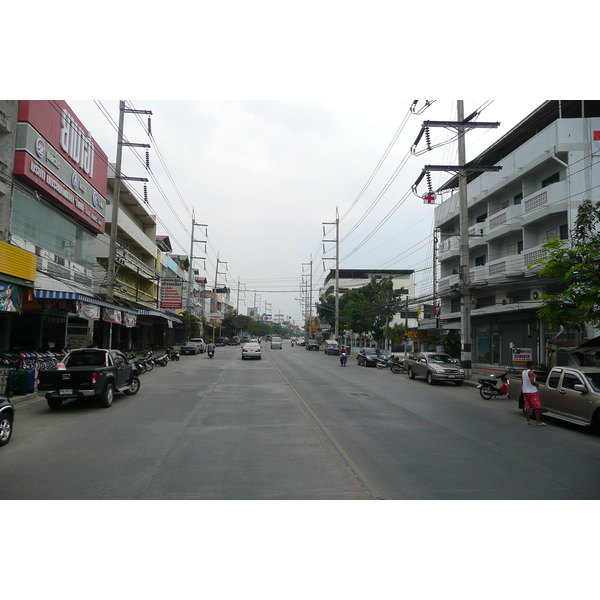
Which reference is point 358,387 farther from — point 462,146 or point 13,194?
point 13,194

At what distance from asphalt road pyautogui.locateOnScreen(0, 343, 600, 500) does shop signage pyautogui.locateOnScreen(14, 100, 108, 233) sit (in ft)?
37.1

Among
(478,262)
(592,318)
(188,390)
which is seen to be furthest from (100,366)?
(478,262)

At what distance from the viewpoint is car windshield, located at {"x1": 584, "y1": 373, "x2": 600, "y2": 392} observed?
11.6 metres

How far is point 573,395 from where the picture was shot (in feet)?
39.2

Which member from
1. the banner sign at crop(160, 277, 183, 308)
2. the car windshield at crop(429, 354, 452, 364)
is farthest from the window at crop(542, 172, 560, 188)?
the banner sign at crop(160, 277, 183, 308)

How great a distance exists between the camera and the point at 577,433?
460 inches

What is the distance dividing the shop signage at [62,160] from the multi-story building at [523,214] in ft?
68.1

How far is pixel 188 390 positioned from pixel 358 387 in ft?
24.9

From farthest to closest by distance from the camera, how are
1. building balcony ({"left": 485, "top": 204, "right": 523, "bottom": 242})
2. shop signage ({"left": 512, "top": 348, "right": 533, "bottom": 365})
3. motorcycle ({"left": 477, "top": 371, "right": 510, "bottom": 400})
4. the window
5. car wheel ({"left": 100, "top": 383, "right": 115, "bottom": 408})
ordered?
building balcony ({"left": 485, "top": 204, "right": 523, "bottom": 242}), the window, shop signage ({"left": 512, "top": 348, "right": 533, "bottom": 365}), motorcycle ({"left": 477, "top": 371, "right": 510, "bottom": 400}), car wheel ({"left": 100, "top": 383, "right": 115, "bottom": 408})

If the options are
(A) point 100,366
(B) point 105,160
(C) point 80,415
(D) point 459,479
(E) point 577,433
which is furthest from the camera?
(B) point 105,160

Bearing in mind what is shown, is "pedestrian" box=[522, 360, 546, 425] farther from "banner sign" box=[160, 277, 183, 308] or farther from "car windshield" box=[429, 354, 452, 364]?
"banner sign" box=[160, 277, 183, 308]

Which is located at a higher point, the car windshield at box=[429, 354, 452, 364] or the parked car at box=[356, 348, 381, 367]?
the car windshield at box=[429, 354, 452, 364]

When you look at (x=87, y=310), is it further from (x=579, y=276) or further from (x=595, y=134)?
(x=595, y=134)

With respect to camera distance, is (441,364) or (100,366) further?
(441,364)
